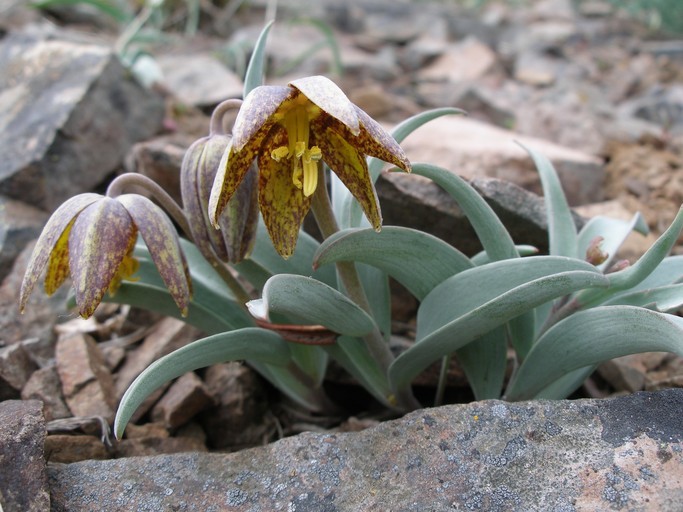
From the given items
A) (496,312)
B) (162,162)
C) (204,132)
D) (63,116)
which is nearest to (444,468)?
(496,312)

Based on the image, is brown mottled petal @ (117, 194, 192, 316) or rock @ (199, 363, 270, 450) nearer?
brown mottled petal @ (117, 194, 192, 316)

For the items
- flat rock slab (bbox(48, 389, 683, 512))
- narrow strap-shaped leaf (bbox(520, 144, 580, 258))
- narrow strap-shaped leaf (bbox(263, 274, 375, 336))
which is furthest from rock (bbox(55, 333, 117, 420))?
narrow strap-shaped leaf (bbox(520, 144, 580, 258))

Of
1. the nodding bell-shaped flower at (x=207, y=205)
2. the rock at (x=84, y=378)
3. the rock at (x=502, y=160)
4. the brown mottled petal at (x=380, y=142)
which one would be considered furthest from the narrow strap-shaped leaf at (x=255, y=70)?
the rock at (x=502, y=160)

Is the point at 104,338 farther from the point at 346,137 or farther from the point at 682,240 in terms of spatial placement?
the point at 682,240

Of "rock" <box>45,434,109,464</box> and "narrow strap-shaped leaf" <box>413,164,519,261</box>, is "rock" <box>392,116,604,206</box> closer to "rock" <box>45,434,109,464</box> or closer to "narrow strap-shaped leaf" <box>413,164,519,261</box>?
"narrow strap-shaped leaf" <box>413,164,519,261</box>

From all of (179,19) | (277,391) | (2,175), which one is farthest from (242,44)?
(277,391)

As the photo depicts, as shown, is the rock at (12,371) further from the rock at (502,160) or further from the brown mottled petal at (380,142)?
the rock at (502,160)

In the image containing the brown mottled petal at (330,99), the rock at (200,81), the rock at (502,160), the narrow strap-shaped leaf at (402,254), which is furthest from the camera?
the rock at (200,81)
